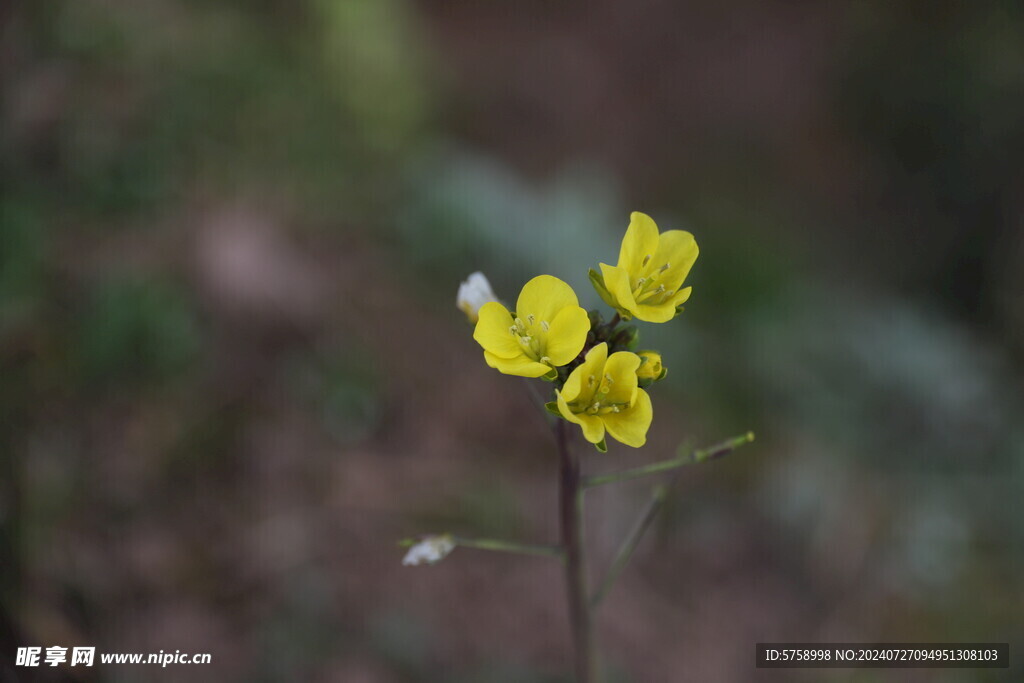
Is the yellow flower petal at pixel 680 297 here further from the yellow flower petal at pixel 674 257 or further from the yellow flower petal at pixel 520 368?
the yellow flower petal at pixel 520 368

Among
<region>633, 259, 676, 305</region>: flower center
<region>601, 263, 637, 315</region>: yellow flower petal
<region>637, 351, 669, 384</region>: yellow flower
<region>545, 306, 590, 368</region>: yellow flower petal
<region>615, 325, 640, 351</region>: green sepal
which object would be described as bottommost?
<region>637, 351, 669, 384</region>: yellow flower

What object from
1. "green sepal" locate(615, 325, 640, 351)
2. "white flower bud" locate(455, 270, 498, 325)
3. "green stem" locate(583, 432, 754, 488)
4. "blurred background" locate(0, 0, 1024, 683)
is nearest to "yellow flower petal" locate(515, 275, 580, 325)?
"green sepal" locate(615, 325, 640, 351)

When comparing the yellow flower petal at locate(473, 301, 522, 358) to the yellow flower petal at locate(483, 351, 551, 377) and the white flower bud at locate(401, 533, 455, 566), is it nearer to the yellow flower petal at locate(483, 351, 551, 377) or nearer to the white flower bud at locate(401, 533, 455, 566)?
the yellow flower petal at locate(483, 351, 551, 377)

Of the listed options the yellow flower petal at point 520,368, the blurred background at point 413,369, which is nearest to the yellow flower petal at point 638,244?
the yellow flower petal at point 520,368

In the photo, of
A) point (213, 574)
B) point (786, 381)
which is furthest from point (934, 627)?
point (213, 574)

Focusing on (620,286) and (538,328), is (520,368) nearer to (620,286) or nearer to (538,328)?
(538,328)
